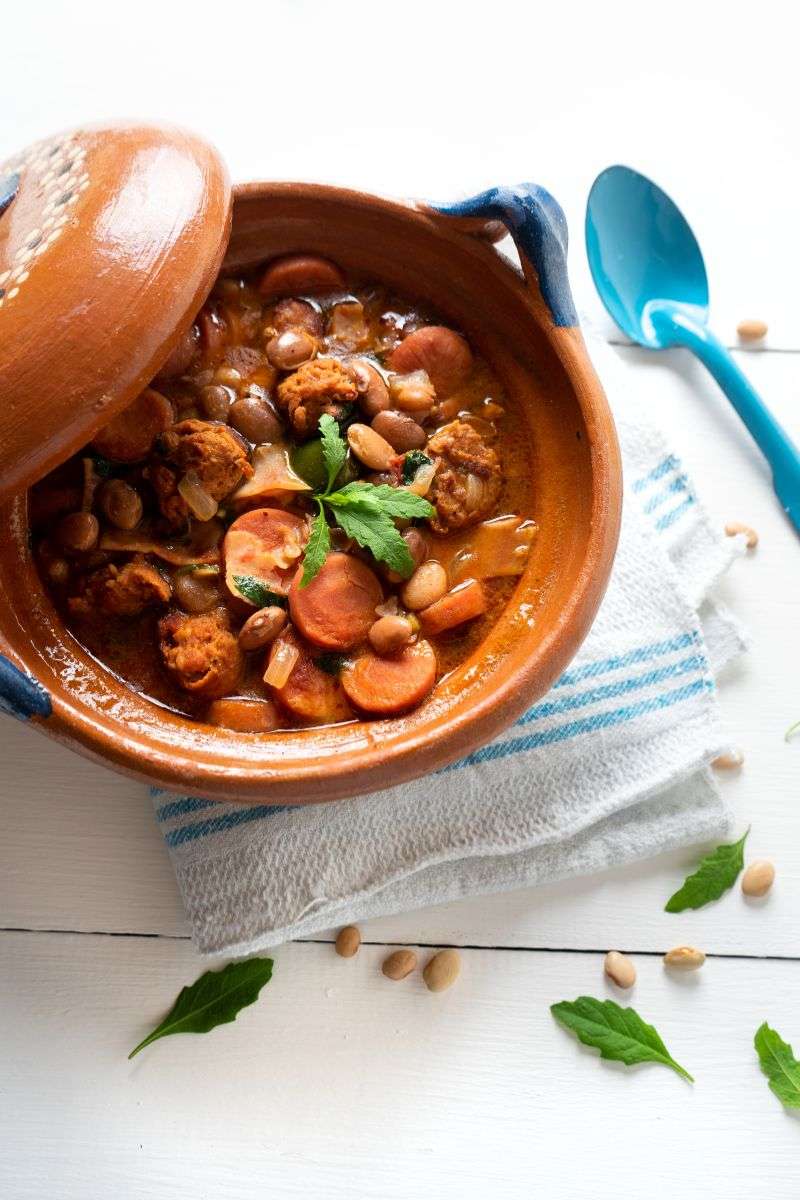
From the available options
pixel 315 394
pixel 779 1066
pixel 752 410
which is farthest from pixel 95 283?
pixel 779 1066

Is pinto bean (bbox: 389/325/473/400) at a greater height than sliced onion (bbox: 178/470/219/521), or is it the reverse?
pinto bean (bbox: 389/325/473/400)

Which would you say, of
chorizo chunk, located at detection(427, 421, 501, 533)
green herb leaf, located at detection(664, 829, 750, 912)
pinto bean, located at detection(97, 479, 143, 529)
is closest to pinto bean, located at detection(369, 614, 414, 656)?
chorizo chunk, located at detection(427, 421, 501, 533)

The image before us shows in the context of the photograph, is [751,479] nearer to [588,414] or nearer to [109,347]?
[588,414]

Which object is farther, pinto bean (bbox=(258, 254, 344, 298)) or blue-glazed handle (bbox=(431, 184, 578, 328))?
pinto bean (bbox=(258, 254, 344, 298))

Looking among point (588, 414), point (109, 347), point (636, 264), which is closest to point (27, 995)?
point (109, 347)

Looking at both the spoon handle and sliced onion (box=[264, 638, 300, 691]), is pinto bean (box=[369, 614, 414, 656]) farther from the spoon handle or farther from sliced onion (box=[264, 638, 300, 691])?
the spoon handle

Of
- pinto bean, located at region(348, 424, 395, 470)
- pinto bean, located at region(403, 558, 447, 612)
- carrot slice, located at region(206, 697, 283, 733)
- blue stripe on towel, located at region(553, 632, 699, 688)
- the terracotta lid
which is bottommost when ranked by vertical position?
blue stripe on towel, located at region(553, 632, 699, 688)

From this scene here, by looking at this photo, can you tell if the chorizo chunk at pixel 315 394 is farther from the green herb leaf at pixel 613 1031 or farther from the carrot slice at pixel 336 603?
the green herb leaf at pixel 613 1031

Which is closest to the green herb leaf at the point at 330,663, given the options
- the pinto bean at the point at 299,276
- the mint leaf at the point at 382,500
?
the mint leaf at the point at 382,500
